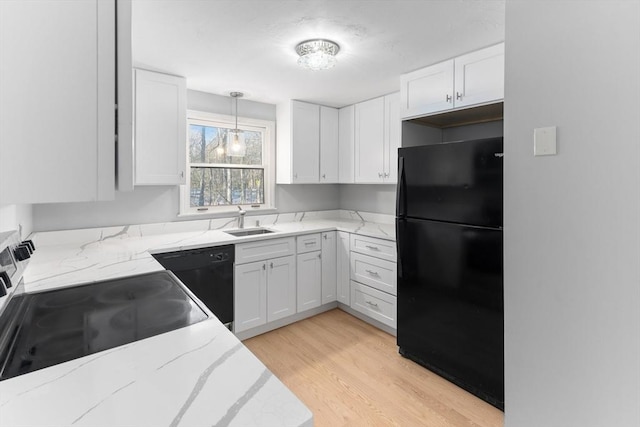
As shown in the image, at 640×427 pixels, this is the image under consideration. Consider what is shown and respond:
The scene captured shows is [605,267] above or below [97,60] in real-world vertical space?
below

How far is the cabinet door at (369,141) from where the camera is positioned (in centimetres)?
326

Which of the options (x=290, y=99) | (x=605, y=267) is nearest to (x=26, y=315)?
(x=605, y=267)

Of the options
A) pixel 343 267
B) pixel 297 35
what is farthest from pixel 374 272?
pixel 297 35

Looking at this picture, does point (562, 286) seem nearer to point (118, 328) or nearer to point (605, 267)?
point (605, 267)

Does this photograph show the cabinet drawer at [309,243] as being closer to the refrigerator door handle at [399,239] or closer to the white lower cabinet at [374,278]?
the white lower cabinet at [374,278]

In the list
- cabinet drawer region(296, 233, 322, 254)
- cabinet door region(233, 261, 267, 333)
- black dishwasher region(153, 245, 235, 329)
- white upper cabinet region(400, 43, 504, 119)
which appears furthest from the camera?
cabinet drawer region(296, 233, 322, 254)

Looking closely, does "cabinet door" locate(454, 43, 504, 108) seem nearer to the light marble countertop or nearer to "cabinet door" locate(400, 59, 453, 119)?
"cabinet door" locate(400, 59, 453, 119)

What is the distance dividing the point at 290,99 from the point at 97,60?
2901 millimetres

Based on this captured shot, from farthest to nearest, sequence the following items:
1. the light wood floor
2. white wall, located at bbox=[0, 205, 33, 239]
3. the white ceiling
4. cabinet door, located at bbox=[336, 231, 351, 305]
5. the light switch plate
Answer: cabinet door, located at bbox=[336, 231, 351, 305] < the light wood floor < the white ceiling < white wall, located at bbox=[0, 205, 33, 239] < the light switch plate

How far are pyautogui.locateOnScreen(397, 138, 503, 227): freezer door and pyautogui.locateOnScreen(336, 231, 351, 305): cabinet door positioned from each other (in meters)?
0.93

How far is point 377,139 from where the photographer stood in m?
3.28

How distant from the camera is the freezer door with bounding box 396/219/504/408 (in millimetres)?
1935

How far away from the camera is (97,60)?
1.99 ft

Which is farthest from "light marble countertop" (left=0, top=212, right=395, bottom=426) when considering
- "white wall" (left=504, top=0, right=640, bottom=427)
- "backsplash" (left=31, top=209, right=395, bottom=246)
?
"backsplash" (left=31, top=209, right=395, bottom=246)
